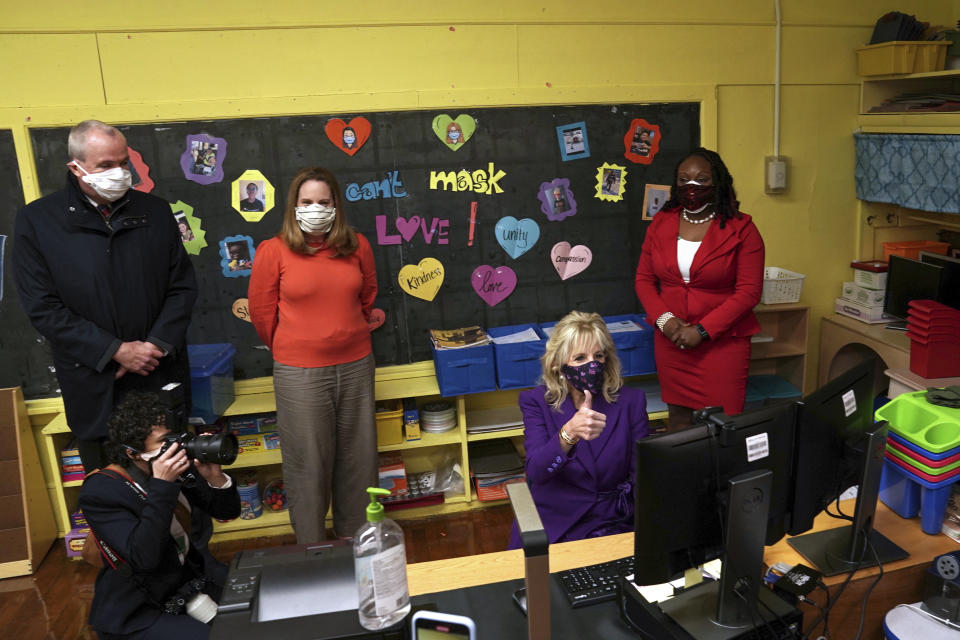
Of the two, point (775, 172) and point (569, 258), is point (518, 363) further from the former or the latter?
point (775, 172)

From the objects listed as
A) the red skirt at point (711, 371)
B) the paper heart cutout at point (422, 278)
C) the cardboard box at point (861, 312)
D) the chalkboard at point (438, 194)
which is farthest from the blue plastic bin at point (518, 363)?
the cardboard box at point (861, 312)

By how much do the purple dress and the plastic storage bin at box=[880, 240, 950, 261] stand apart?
232 centimetres

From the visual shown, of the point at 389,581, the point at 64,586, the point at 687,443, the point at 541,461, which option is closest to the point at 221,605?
the point at 389,581

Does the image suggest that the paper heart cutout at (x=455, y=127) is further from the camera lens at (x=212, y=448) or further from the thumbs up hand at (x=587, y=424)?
the camera lens at (x=212, y=448)

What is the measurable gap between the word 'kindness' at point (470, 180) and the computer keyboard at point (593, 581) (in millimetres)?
2094

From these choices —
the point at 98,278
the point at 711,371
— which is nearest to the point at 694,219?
the point at 711,371

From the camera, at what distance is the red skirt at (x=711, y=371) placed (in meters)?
3.03

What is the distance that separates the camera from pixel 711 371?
304cm

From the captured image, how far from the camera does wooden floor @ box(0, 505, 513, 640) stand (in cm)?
280

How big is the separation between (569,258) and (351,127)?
117 centimetres

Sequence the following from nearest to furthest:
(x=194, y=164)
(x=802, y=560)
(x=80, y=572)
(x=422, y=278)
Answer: (x=802, y=560) → (x=80, y=572) → (x=194, y=164) → (x=422, y=278)

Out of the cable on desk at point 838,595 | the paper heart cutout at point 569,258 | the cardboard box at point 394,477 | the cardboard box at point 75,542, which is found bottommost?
the cardboard box at point 75,542

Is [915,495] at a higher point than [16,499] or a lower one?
higher

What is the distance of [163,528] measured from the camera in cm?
185
